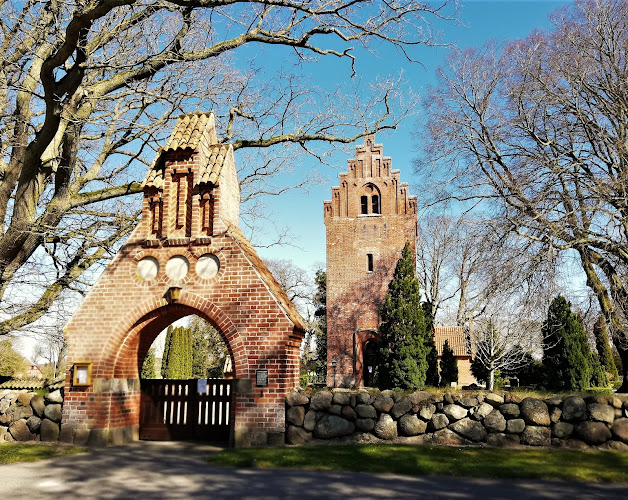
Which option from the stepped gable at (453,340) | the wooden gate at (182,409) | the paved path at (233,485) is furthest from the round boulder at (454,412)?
the stepped gable at (453,340)

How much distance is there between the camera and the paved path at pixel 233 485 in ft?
20.5

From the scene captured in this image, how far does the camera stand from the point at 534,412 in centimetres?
950

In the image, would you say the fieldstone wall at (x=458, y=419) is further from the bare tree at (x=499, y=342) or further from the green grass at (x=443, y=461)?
the bare tree at (x=499, y=342)

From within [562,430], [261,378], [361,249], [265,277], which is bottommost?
[562,430]

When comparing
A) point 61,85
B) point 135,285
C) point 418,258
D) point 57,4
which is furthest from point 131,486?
point 418,258

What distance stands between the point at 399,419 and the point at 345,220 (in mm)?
20503

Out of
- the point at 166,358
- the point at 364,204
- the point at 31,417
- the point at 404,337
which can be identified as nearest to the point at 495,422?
the point at 31,417

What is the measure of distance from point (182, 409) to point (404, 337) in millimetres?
12973

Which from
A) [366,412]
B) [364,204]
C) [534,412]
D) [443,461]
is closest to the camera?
[443,461]

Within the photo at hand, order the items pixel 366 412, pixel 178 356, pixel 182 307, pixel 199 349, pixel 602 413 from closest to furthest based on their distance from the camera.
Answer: pixel 602 413 < pixel 366 412 < pixel 182 307 < pixel 178 356 < pixel 199 349

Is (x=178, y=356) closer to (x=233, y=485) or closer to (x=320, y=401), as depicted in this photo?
(x=320, y=401)

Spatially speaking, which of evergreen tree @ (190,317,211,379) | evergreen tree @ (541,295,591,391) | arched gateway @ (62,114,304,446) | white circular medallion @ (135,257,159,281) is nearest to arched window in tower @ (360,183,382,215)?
evergreen tree @ (541,295,591,391)

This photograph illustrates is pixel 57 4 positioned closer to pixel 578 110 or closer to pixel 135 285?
pixel 135 285

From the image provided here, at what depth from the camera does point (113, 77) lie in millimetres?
10086
